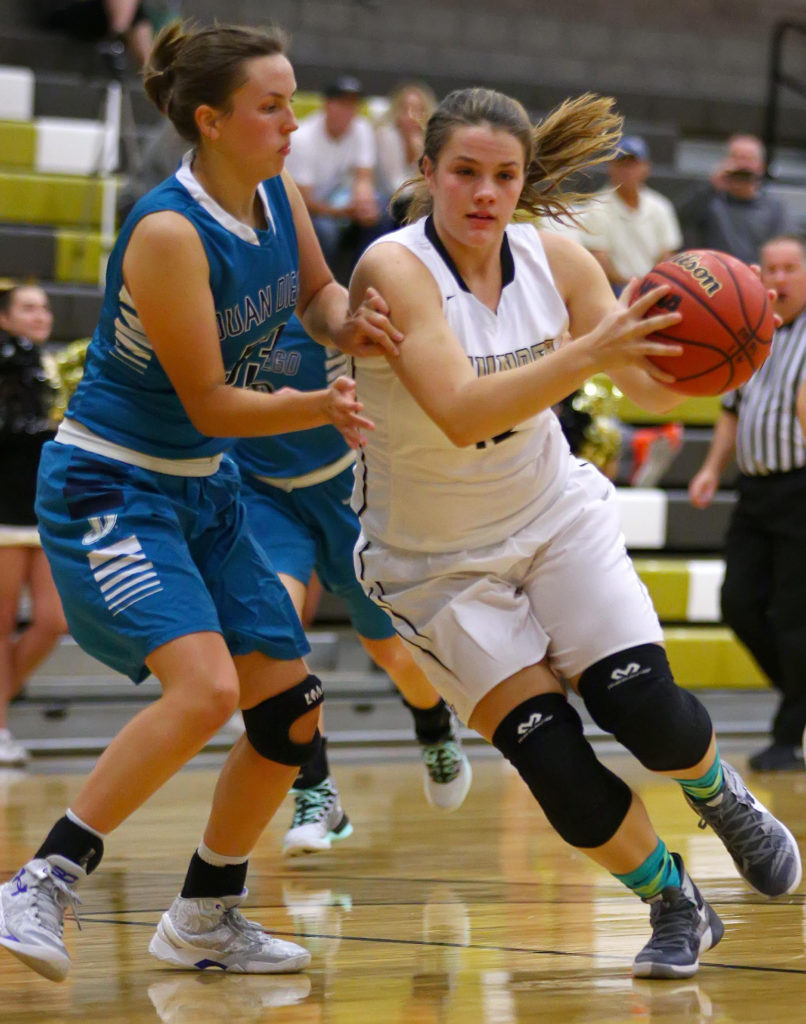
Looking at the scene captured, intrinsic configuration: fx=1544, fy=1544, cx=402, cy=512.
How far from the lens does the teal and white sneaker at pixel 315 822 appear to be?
12.8 feet

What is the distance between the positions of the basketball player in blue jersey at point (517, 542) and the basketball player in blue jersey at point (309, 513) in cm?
115

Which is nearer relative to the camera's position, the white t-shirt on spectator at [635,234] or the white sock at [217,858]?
the white sock at [217,858]

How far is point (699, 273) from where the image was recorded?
8.26 feet

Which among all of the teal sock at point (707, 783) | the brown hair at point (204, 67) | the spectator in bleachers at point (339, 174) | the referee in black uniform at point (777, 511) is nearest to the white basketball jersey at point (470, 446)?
the brown hair at point (204, 67)

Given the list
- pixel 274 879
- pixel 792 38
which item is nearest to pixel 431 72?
pixel 792 38

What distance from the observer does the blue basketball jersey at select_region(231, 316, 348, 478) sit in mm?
4016

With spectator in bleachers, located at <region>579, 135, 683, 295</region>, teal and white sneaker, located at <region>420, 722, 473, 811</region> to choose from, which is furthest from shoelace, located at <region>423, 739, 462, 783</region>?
spectator in bleachers, located at <region>579, 135, 683, 295</region>

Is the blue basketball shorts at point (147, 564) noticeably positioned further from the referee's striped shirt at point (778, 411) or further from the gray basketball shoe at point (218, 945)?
the referee's striped shirt at point (778, 411)

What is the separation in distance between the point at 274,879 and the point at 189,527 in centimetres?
131

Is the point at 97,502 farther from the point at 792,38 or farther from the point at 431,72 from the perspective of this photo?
the point at 792,38

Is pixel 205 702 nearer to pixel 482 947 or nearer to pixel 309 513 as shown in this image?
pixel 482 947

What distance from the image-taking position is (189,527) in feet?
8.98

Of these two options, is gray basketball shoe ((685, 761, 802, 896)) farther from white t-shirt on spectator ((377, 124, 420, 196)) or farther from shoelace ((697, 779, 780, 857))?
white t-shirt on spectator ((377, 124, 420, 196))

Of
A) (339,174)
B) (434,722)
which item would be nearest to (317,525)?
(434,722)
